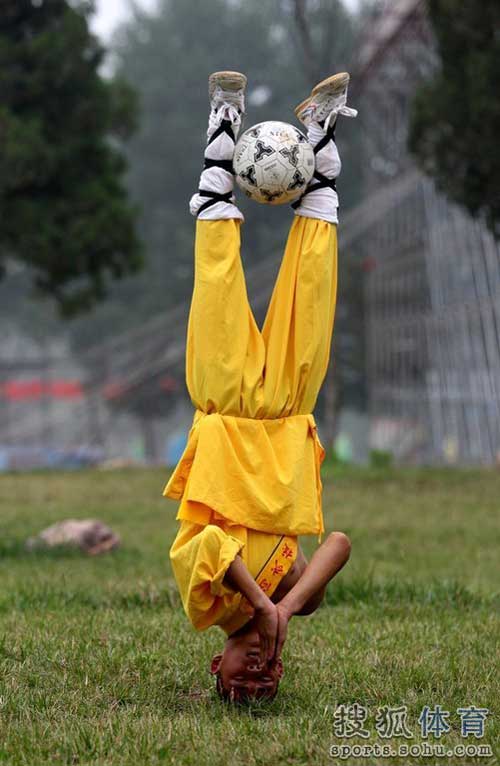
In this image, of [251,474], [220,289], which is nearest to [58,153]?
[220,289]

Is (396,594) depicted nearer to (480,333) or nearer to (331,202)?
(331,202)

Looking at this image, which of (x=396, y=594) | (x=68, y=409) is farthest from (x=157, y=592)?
(x=68, y=409)

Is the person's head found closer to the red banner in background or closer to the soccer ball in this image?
the soccer ball

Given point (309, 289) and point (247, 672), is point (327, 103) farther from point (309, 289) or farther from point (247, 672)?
point (247, 672)

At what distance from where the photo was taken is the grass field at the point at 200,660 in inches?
150

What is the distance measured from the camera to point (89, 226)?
1700cm

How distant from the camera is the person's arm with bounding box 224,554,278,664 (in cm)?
411

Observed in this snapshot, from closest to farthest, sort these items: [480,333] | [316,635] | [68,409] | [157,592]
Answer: [316,635]
[157,592]
[480,333]
[68,409]

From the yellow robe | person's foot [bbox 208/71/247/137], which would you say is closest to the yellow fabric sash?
the yellow robe

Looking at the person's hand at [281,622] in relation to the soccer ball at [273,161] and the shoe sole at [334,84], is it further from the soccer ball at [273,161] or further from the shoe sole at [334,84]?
the shoe sole at [334,84]

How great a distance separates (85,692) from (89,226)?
13.0 m

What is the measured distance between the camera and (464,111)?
1501 cm

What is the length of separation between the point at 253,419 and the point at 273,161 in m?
0.93

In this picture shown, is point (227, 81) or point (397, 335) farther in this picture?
point (397, 335)
